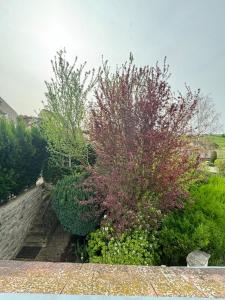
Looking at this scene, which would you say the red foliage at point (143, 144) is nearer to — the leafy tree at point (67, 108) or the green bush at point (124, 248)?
the green bush at point (124, 248)

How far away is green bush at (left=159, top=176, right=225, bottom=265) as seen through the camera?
3.53 metres

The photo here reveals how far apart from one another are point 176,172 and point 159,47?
14.2 ft

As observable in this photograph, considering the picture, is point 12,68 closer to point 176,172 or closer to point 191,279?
point 176,172

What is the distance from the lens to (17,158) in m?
5.23

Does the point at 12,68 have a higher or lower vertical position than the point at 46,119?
higher

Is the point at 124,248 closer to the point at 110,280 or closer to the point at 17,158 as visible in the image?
the point at 110,280

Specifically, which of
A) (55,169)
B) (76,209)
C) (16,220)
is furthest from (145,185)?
(55,169)

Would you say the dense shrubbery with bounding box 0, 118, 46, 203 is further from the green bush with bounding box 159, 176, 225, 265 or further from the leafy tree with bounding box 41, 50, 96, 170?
the green bush with bounding box 159, 176, 225, 265

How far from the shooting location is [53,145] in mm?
7012

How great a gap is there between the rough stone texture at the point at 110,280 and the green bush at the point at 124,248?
3.47 ft

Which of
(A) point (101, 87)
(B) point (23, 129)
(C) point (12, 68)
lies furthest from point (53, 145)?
(C) point (12, 68)

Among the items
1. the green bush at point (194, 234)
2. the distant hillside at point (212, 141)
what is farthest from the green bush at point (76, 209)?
the distant hillside at point (212, 141)

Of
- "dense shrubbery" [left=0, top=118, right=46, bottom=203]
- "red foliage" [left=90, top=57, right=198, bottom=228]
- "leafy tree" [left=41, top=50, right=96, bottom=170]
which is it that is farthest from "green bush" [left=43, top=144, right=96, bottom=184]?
"red foliage" [left=90, top=57, right=198, bottom=228]

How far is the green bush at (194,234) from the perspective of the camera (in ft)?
11.6
